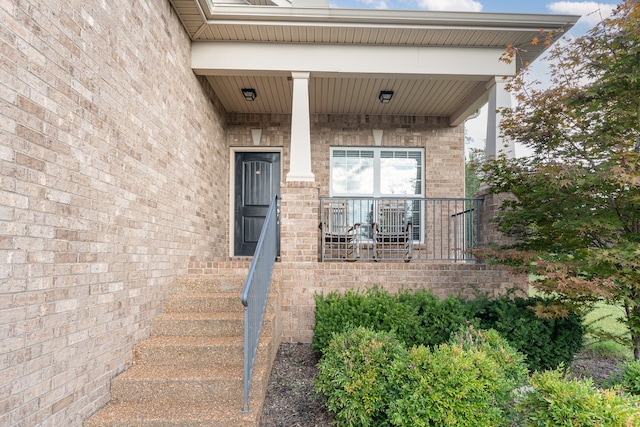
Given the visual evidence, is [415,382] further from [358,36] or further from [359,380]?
[358,36]

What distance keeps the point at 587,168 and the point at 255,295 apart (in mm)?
3137

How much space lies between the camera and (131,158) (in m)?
3.22

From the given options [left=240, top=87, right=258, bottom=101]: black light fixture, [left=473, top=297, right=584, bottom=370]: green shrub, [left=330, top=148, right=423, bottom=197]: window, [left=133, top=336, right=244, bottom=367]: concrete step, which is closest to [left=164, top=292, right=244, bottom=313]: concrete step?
[left=133, top=336, right=244, bottom=367]: concrete step

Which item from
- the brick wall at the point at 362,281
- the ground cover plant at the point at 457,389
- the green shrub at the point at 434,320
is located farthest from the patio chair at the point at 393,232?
the ground cover plant at the point at 457,389

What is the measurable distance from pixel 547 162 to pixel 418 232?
351 cm

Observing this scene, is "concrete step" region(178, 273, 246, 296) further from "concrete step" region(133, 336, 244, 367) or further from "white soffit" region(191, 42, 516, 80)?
"white soffit" region(191, 42, 516, 80)

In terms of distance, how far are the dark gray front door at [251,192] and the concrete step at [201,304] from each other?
2.90 meters

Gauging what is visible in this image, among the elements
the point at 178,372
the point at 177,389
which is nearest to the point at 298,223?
the point at 178,372

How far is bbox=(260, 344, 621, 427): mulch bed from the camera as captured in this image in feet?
9.39

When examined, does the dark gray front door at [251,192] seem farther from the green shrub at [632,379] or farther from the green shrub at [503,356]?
the green shrub at [632,379]

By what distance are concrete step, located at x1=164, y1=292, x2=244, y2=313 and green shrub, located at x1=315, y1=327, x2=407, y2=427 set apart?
4.12 ft

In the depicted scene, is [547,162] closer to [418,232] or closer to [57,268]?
[418,232]

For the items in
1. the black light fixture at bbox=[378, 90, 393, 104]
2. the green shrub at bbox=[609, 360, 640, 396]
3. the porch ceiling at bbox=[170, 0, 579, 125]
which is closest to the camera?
the green shrub at bbox=[609, 360, 640, 396]

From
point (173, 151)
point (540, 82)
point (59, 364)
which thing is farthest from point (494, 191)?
point (59, 364)
